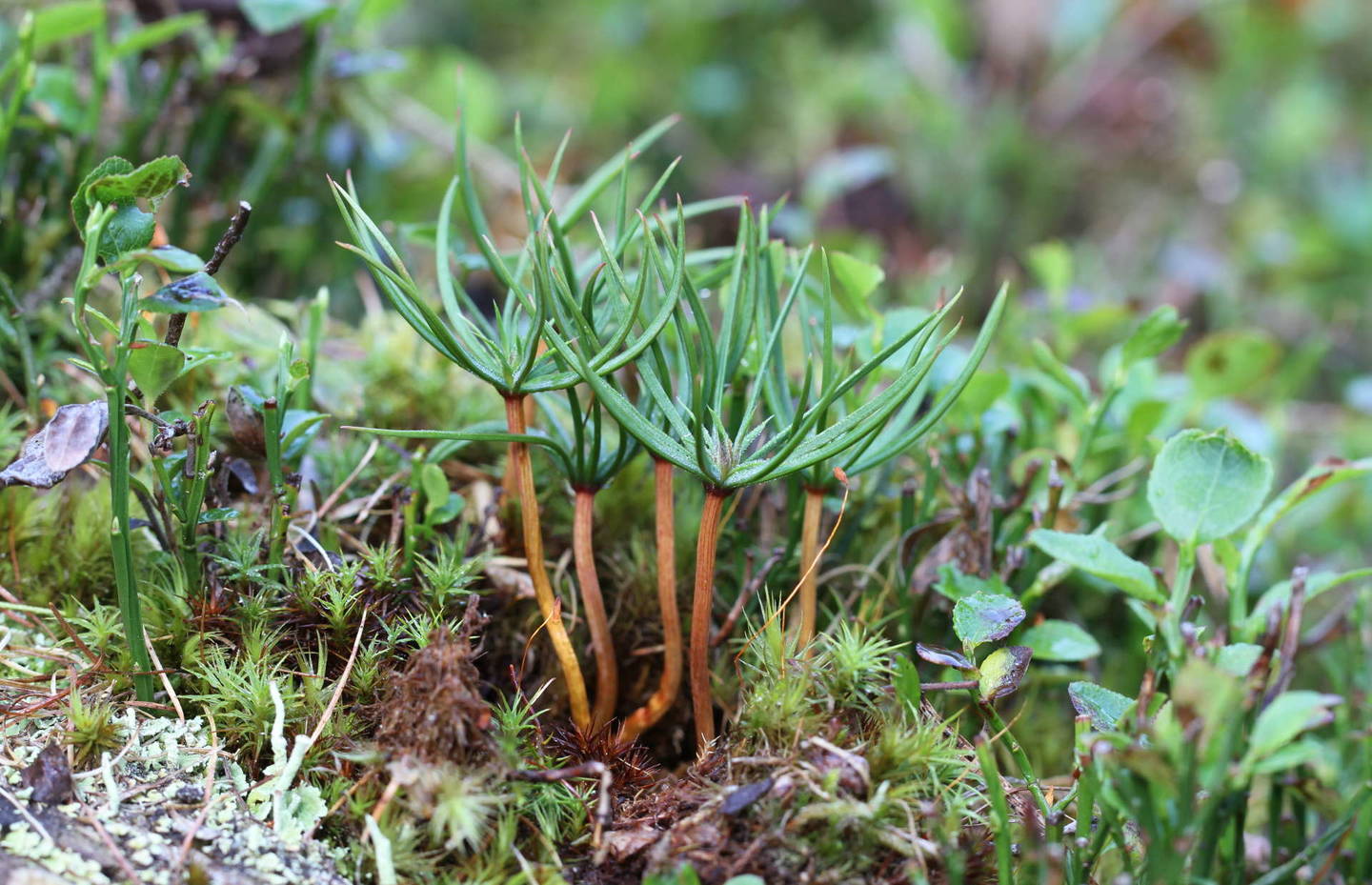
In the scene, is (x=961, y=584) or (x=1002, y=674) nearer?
(x=1002, y=674)

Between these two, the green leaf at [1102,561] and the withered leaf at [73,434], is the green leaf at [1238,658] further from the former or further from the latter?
the withered leaf at [73,434]

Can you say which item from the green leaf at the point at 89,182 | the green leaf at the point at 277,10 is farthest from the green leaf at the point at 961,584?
the green leaf at the point at 277,10

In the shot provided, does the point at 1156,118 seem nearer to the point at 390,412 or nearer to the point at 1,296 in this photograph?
the point at 390,412

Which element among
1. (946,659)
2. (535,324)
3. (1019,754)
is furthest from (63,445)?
(1019,754)

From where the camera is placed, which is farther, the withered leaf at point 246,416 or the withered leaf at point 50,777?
the withered leaf at point 246,416

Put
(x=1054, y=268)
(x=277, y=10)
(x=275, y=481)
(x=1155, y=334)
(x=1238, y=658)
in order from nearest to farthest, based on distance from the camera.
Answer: (x=1238, y=658) < (x=275, y=481) < (x=1155, y=334) < (x=277, y=10) < (x=1054, y=268)

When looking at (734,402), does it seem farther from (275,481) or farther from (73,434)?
(73,434)
